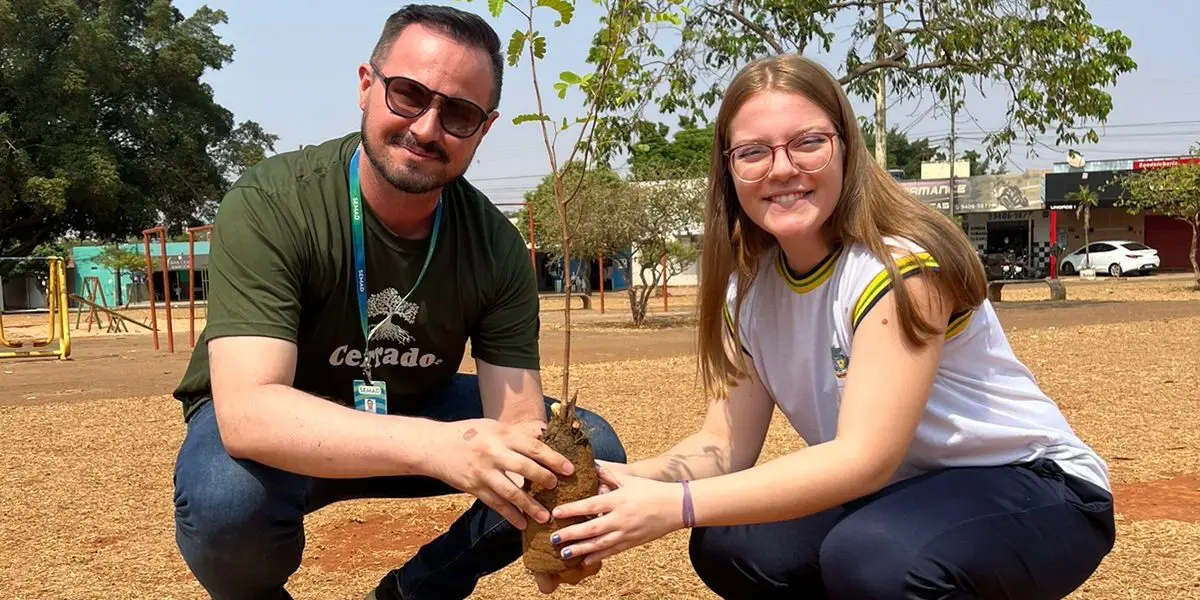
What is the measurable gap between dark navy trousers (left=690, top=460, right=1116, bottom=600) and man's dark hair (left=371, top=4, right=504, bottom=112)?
138 centimetres

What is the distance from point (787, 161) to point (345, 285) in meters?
1.20

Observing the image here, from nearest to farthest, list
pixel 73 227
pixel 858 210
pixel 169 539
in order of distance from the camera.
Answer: pixel 858 210 < pixel 169 539 < pixel 73 227

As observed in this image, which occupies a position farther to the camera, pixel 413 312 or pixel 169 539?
pixel 169 539

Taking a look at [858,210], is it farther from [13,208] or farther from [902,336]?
[13,208]

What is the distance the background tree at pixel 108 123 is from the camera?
35.2 m

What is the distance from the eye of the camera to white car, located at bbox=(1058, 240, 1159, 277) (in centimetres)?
3841

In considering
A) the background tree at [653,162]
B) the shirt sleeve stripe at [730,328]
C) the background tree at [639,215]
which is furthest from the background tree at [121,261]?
the shirt sleeve stripe at [730,328]

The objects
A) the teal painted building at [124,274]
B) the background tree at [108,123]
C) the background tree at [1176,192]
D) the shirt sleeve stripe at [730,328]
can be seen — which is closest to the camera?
the shirt sleeve stripe at [730,328]

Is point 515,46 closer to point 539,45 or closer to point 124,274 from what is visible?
point 539,45

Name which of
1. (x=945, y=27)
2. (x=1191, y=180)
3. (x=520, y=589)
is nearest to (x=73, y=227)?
(x=945, y=27)

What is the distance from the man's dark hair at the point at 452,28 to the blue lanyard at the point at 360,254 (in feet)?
1.11

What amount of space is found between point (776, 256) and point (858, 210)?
0.32m

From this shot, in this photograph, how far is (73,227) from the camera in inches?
1567

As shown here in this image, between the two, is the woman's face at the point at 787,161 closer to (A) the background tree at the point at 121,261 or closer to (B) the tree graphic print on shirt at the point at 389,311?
(B) the tree graphic print on shirt at the point at 389,311
